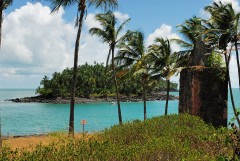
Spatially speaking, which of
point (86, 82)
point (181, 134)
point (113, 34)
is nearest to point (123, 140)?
point (181, 134)

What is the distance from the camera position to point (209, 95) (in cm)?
1596

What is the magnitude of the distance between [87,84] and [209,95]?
83239 mm

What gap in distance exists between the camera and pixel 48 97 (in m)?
100

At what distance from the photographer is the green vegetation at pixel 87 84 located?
9644cm

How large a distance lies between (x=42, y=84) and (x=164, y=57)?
75.1 m

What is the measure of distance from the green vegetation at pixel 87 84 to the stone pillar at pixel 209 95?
7562 cm

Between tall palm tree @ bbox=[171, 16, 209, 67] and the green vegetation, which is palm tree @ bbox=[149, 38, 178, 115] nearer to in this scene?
tall palm tree @ bbox=[171, 16, 209, 67]

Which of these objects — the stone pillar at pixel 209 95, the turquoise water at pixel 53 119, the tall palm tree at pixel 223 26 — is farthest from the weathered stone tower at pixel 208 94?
the tall palm tree at pixel 223 26

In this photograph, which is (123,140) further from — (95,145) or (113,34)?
(113,34)

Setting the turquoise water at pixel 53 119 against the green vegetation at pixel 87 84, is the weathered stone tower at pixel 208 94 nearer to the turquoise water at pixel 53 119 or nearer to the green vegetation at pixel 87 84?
the turquoise water at pixel 53 119

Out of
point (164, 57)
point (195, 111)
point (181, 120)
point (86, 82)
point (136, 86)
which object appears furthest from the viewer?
point (136, 86)

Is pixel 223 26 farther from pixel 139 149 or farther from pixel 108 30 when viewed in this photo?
pixel 139 149

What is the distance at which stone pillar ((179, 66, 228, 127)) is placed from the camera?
15.9 metres

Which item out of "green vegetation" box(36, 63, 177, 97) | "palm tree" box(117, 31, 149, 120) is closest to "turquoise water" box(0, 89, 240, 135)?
"palm tree" box(117, 31, 149, 120)
